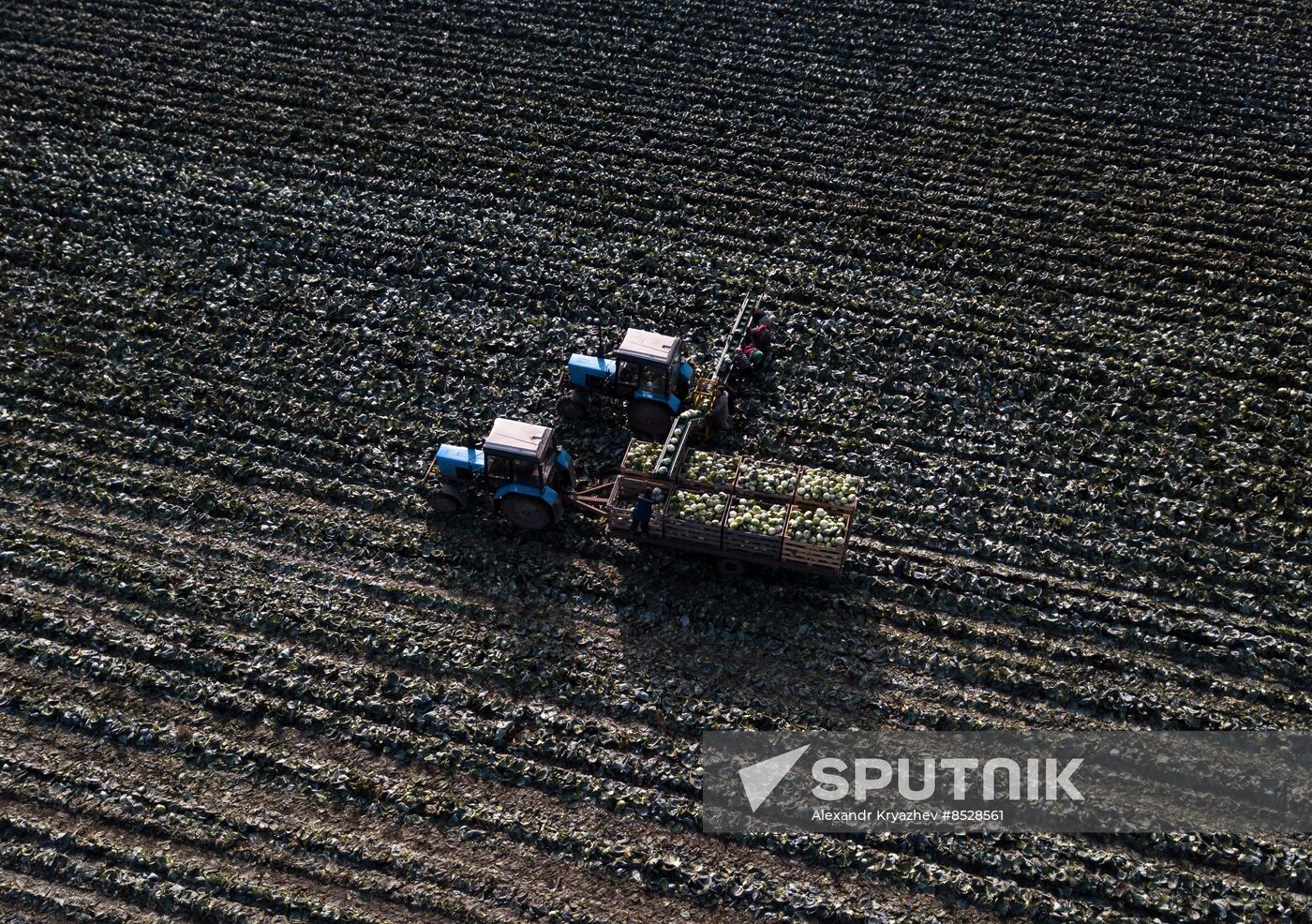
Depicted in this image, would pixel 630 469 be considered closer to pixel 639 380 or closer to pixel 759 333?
pixel 639 380

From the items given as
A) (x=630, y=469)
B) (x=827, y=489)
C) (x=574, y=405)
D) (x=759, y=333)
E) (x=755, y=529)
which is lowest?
(x=755, y=529)

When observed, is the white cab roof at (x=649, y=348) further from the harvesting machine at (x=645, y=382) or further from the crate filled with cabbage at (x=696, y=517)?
the crate filled with cabbage at (x=696, y=517)

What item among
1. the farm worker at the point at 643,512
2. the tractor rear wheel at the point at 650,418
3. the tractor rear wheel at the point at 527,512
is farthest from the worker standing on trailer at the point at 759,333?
the tractor rear wheel at the point at 527,512

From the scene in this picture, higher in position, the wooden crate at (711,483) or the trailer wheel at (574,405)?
the trailer wheel at (574,405)

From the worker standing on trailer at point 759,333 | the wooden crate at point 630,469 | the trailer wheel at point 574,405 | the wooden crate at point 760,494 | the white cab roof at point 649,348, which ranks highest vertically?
the worker standing on trailer at point 759,333

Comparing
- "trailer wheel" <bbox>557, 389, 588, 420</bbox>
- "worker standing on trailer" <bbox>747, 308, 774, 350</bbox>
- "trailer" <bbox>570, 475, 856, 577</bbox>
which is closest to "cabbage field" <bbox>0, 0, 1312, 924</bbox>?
"trailer wheel" <bbox>557, 389, 588, 420</bbox>

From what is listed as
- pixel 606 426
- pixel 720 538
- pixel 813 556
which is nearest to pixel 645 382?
pixel 606 426

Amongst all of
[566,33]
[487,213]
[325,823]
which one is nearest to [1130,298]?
[487,213]
